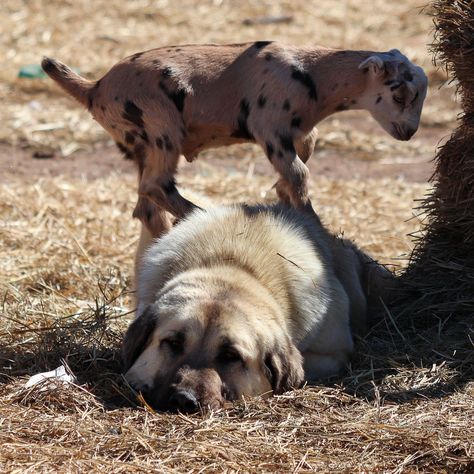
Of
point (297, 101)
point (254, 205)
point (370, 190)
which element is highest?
point (297, 101)

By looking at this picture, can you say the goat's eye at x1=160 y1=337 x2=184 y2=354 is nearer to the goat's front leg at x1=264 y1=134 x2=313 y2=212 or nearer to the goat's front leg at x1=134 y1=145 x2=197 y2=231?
the goat's front leg at x1=134 y1=145 x2=197 y2=231

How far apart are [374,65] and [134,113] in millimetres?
1584

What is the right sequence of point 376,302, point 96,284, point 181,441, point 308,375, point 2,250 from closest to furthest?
point 181,441 < point 308,375 < point 376,302 < point 96,284 < point 2,250

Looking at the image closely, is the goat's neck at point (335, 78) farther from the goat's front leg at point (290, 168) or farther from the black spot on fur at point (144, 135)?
the black spot on fur at point (144, 135)

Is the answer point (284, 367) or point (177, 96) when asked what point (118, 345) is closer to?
point (284, 367)

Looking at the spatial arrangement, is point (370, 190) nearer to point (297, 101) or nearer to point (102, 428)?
point (297, 101)

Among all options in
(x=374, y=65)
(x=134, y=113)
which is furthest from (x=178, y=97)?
(x=374, y=65)

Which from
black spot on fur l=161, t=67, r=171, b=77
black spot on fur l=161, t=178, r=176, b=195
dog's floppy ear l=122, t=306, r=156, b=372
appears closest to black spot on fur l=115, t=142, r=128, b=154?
black spot on fur l=161, t=178, r=176, b=195

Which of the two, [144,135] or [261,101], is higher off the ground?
[261,101]

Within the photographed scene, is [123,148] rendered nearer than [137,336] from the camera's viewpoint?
No

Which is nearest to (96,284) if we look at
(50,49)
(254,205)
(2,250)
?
(2,250)

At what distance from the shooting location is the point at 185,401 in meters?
4.83

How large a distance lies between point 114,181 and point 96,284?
3.15m

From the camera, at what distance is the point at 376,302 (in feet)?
22.2
